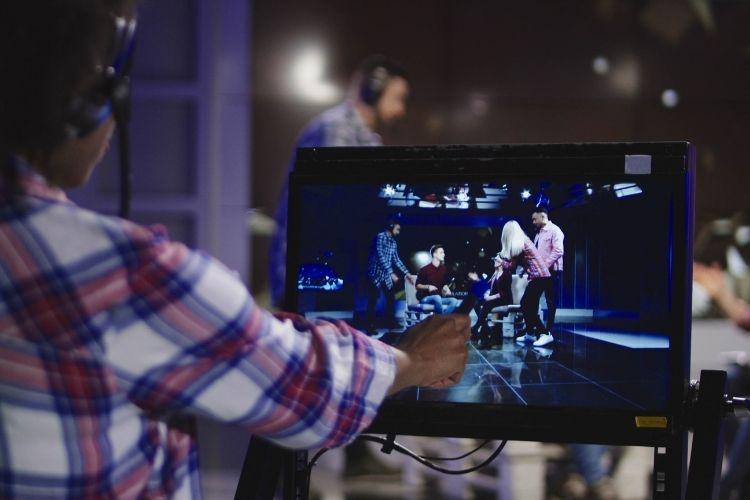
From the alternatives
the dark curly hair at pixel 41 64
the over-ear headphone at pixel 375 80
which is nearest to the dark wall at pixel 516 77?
the over-ear headphone at pixel 375 80

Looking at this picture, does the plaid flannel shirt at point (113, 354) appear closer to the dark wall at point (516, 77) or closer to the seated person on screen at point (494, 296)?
the seated person on screen at point (494, 296)

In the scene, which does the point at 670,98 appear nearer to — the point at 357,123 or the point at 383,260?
the point at 357,123

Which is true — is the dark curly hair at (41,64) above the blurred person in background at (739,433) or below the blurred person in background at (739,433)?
above

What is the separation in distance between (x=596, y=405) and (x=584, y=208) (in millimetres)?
223

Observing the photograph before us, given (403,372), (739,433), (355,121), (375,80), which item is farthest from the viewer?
(375,80)

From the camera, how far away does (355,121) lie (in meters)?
2.65

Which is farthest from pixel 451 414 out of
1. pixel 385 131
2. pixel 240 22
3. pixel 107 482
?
pixel 240 22

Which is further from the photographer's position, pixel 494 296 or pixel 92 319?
pixel 494 296

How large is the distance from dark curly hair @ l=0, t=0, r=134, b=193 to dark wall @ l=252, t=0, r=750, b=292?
2872 mm

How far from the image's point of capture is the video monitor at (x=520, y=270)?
83 centimetres

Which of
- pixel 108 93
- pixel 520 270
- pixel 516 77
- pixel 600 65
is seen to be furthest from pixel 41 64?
pixel 600 65

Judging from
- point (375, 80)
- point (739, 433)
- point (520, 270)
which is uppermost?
point (375, 80)

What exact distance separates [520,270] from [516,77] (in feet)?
8.94

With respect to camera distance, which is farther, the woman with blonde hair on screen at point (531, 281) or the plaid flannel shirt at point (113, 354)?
the woman with blonde hair on screen at point (531, 281)
